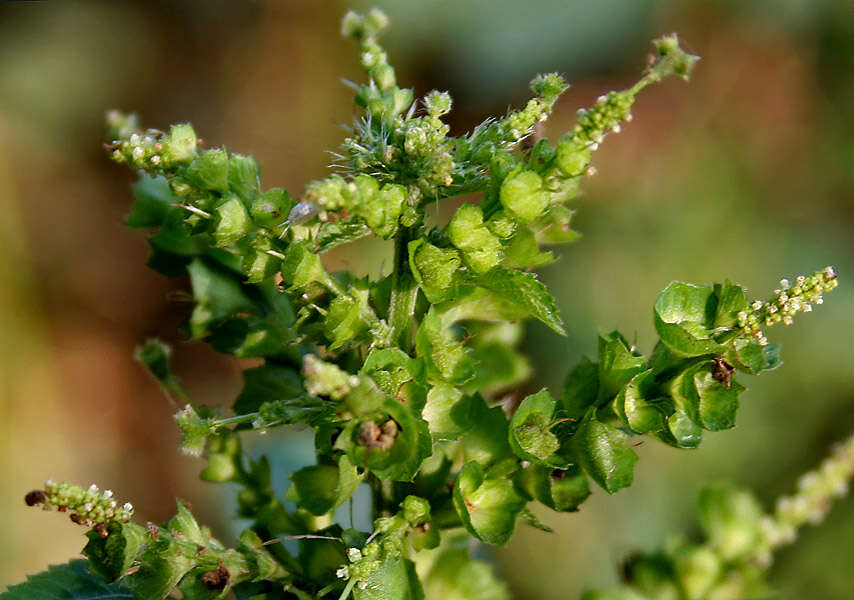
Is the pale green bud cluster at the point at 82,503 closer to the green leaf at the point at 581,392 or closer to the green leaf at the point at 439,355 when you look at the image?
the green leaf at the point at 439,355

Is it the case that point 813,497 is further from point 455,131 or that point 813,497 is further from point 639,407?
point 455,131

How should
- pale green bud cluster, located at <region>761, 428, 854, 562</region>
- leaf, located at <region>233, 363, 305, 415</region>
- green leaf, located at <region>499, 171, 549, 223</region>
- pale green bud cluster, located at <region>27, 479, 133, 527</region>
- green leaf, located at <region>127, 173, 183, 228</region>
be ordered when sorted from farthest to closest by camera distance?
pale green bud cluster, located at <region>761, 428, 854, 562</region> < green leaf, located at <region>127, 173, 183, 228</region> < leaf, located at <region>233, 363, 305, 415</region> < green leaf, located at <region>499, 171, 549, 223</region> < pale green bud cluster, located at <region>27, 479, 133, 527</region>

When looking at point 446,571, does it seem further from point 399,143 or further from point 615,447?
point 399,143

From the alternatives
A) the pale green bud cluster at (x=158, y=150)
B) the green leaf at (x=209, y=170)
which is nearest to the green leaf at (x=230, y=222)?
the green leaf at (x=209, y=170)

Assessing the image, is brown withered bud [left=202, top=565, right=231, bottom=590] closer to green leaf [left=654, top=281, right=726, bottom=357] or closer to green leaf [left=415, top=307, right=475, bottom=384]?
green leaf [left=415, top=307, right=475, bottom=384]

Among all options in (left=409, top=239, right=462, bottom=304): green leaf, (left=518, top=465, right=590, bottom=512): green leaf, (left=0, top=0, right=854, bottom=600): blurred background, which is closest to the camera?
(left=409, top=239, right=462, bottom=304): green leaf

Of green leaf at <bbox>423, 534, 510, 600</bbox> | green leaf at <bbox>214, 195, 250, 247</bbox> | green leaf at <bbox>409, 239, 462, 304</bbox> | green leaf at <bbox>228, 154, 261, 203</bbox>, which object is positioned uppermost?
green leaf at <bbox>228, 154, 261, 203</bbox>

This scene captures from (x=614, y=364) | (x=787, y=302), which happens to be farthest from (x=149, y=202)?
(x=787, y=302)

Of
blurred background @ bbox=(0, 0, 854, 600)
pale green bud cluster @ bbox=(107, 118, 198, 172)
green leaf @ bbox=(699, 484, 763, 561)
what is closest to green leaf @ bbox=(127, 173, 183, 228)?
pale green bud cluster @ bbox=(107, 118, 198, 172)
